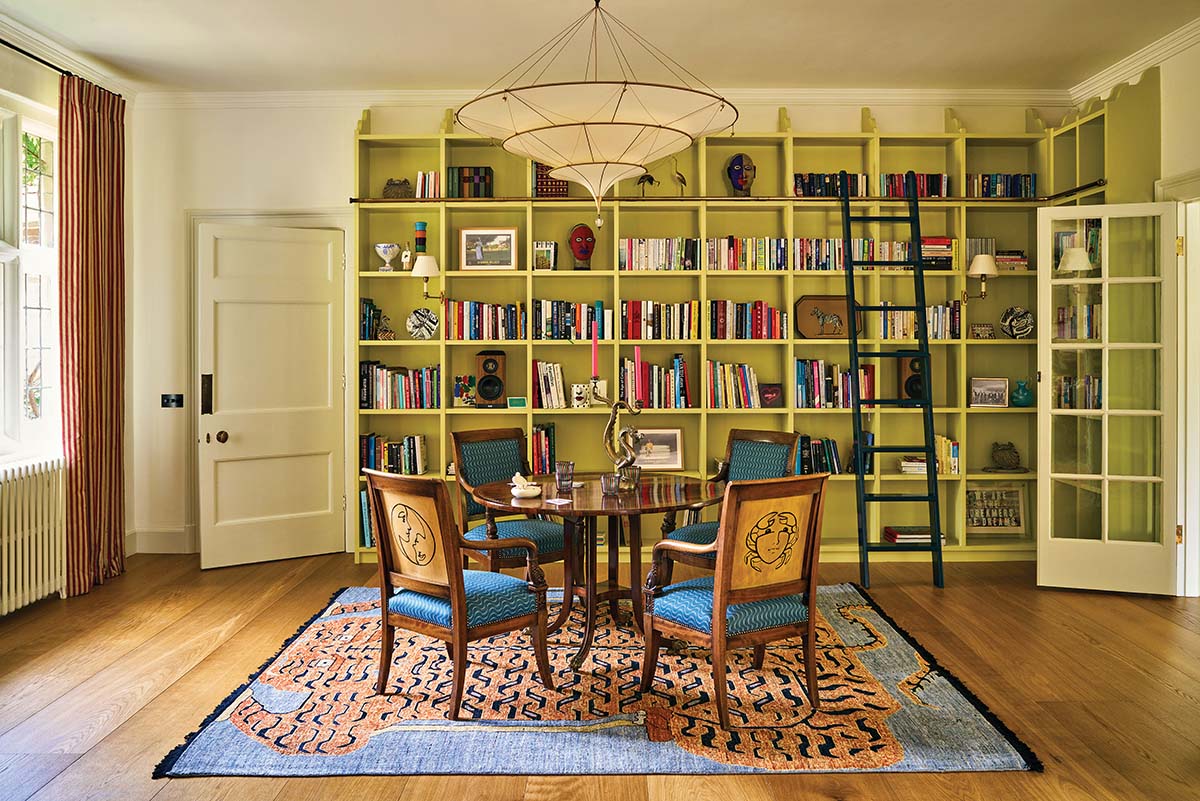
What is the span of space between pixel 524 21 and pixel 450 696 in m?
3.31

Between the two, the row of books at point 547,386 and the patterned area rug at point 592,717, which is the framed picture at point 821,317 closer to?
the row of books at point 547,386

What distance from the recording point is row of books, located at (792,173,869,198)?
18.2 ft

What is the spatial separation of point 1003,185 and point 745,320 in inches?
74.2

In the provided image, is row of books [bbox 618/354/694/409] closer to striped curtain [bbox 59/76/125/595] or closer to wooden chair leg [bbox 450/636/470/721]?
wooden chair leg [bbox 450/636/470/721]

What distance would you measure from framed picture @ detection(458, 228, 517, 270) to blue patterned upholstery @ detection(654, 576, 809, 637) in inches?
116

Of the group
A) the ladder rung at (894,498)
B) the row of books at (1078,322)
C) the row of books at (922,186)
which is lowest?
the ladder rung at (894,498)

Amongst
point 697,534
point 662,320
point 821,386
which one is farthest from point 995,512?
point 697,534


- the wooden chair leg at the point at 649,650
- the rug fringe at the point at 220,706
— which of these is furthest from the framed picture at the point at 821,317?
the rug fringe at the point at 220,706

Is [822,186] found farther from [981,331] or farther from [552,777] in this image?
[552,777]

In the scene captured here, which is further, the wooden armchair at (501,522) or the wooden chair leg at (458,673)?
the wooden armchair at (501,522)

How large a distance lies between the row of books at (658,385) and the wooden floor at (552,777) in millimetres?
1465

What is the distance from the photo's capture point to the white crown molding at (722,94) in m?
5.70

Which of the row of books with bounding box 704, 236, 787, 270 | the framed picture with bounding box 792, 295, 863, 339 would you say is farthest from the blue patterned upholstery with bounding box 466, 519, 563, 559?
Answer: the framed picture with bounding box 792, 295, 863, 339

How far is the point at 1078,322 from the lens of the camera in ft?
16.2
